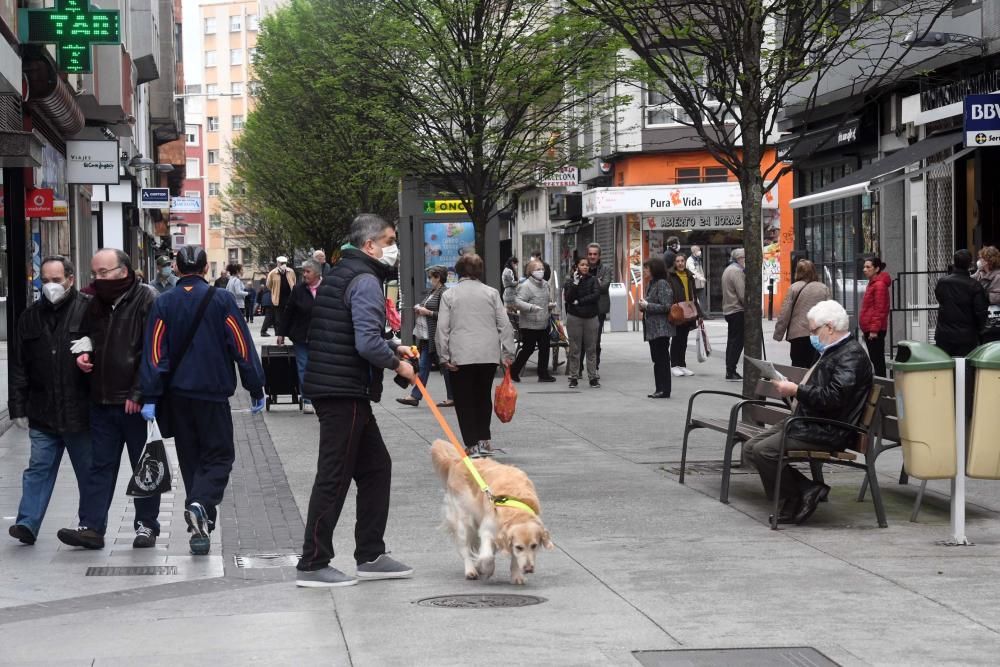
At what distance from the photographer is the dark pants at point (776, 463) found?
9672mm

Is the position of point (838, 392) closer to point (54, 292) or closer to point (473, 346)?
point (473, 346)

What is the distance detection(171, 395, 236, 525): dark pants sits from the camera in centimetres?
888

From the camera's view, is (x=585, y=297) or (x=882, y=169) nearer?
(x=585, y=297)

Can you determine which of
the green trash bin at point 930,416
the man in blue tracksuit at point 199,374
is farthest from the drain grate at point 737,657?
the man in blue tracksuit at point 199,374

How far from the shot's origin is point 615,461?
13125mm

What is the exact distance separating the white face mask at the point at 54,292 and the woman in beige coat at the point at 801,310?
11046 millimetres

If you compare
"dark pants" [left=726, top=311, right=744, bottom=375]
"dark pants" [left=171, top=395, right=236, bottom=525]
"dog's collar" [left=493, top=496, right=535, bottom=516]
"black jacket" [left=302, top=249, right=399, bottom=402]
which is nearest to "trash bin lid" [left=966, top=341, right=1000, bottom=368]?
"dog's collar" [left=493, top=496, right=535, bottom=516]

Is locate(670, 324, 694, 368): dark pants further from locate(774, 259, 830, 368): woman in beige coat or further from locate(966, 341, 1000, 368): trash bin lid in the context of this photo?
locate(966, 341, 1000, 368): trash bin lid

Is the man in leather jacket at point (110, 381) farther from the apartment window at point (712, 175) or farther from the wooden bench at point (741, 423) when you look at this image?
the apartment window at point (712, 175)

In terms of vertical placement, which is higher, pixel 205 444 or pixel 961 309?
pixel 961 309

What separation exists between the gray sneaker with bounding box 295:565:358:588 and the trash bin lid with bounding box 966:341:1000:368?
12.3 feet

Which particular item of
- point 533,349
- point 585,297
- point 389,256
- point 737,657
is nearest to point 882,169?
point 585,297

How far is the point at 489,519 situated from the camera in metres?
7.75

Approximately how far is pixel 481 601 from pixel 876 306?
1402 centimetres
